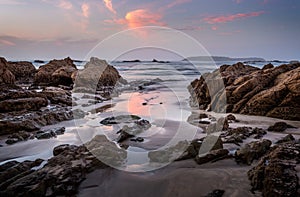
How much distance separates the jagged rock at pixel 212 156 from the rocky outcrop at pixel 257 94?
13.5 ft

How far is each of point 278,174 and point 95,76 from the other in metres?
16.7

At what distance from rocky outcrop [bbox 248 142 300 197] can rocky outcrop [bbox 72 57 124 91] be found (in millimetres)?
13974

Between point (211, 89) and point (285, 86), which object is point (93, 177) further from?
point (211, 89)

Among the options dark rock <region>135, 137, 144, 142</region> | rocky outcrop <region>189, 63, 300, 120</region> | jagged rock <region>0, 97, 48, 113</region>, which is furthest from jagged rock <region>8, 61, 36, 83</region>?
dark rock <region>135, 137, 144, 142</region>

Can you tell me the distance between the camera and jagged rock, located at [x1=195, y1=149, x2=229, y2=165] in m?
4.25

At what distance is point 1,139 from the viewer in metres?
6.25

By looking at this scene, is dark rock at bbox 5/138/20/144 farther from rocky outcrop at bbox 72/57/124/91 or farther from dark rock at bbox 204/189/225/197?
rocky outcrop at bbox 72/57/124/91

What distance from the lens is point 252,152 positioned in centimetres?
420

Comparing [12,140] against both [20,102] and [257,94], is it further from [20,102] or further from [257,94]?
[257,94]

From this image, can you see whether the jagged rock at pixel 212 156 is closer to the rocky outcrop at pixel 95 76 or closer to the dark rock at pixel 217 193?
the dark rock at pixel 217 193

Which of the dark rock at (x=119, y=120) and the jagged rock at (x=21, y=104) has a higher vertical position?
the jagged rock at (x=21, y=104)

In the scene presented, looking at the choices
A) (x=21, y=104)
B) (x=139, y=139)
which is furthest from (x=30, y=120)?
(x=139, y=139)

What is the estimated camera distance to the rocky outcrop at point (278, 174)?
2990 millimetres

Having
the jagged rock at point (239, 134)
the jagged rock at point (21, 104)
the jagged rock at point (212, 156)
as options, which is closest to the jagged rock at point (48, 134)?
the jagged rock at point (21, 104)
